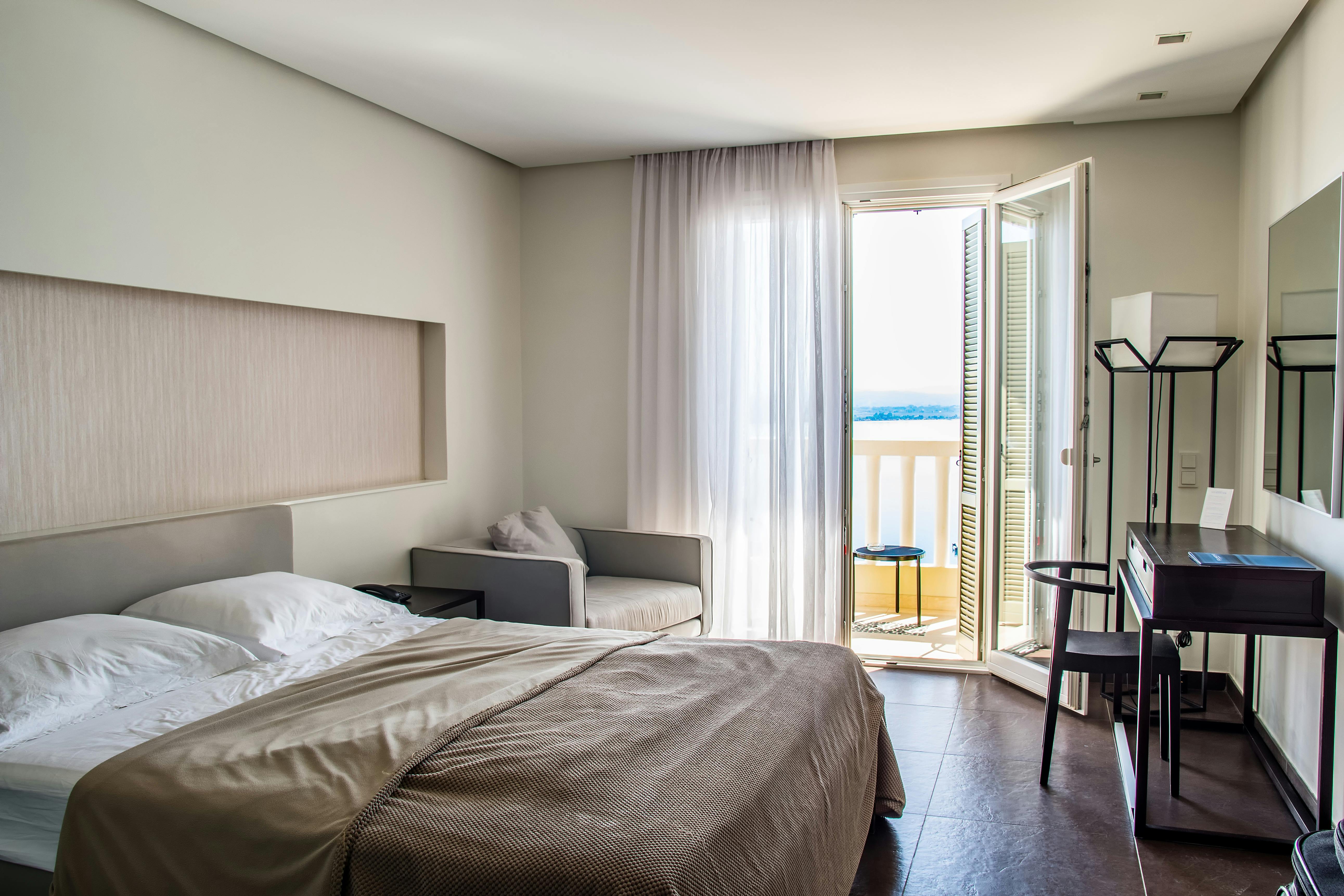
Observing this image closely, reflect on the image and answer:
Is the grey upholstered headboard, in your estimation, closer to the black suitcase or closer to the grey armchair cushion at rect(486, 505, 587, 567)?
the grey armchair cushion at rect(486, 505, 587, 567)

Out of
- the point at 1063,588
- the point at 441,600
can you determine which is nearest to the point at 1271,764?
the point at 1063,588

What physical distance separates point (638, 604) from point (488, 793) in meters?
2.15

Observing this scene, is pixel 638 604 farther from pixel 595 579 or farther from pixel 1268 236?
pixel 1268 236

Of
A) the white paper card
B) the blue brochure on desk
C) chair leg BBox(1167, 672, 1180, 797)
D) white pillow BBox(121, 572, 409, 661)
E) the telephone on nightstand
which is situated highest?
the white paper card

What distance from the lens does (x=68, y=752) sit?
194 cm

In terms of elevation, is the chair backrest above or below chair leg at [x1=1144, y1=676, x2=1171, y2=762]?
above

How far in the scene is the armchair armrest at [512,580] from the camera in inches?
142

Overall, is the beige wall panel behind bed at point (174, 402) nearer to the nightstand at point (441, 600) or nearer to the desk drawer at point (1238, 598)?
the nightstand at point (441, 600)

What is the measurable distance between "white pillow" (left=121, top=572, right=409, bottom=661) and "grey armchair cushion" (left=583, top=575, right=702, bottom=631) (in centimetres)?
103

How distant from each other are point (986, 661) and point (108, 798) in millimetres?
3713

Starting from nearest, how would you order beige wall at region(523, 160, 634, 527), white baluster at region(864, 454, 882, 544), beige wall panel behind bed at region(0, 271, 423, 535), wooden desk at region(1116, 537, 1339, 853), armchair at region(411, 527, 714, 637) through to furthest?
wooden desk at region(1116, 537, 1339, 853), beige wall panel behind bed at region(0, 271, 423, 535), armchair at region(411, 527, 714, 637), beige wall at region(523, 160, 634, 527), white baluster at region(864, 454, 882, 544)

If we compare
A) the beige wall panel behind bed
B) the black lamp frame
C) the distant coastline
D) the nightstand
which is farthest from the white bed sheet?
the distant coastline

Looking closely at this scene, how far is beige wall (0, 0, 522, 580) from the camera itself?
2.54 m

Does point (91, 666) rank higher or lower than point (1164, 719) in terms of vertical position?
higher
